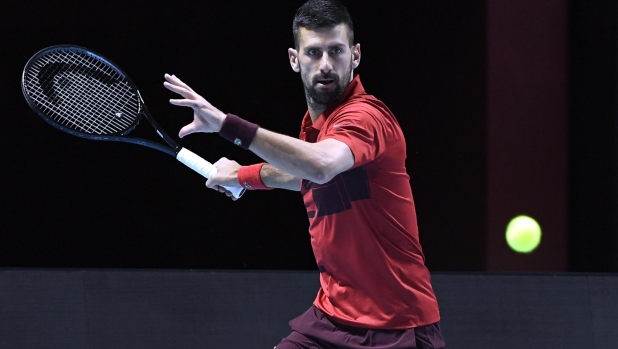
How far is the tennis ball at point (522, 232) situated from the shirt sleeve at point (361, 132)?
268cm

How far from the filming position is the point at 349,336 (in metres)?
2.03

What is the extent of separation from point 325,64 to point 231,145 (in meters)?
2.24

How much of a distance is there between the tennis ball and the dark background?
16 centimetres

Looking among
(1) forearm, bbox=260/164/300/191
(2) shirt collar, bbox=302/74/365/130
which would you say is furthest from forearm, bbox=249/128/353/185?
(1) forearm, bbox=260/164/300/191

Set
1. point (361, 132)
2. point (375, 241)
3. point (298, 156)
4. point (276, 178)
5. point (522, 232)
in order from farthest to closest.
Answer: point (522, 232) → point (276, 178) → point (375, 241) → point (361, 132) → point (298, 156)

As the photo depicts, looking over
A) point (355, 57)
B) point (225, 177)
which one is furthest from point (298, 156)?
point (225, 177)

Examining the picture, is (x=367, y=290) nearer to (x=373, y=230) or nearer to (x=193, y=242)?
(x=373, y=230)

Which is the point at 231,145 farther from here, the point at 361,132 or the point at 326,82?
the point at 361,132

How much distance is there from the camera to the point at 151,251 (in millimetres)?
4320

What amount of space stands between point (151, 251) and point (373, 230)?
2.52m

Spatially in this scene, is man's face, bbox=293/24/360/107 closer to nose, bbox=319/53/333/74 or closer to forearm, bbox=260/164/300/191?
nose, bbox=319/53/333/74

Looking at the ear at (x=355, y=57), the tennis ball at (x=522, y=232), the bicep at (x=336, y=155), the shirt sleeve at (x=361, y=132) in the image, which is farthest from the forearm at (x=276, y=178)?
the tennis ball at (x=522, y=232)

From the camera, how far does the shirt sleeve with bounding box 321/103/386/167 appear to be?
1.81m

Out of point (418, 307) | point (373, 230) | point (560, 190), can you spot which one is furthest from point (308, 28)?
point (560, 190)
